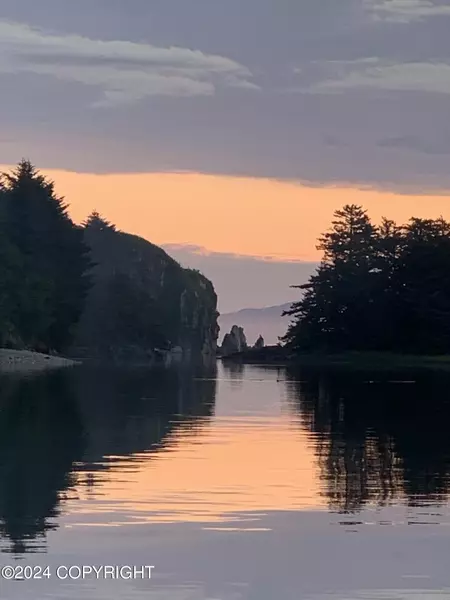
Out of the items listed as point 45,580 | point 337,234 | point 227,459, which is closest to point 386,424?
point 227,459

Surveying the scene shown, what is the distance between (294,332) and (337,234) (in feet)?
32.6

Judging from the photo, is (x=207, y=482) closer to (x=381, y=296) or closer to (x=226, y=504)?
(x=226, y=504)

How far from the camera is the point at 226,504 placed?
1367cm

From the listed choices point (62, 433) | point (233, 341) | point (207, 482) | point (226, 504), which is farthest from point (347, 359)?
point (226, 504)

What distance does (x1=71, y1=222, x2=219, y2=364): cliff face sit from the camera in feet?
387

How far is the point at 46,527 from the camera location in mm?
11766

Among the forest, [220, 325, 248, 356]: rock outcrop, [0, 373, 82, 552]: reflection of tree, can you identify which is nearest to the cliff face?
the forest

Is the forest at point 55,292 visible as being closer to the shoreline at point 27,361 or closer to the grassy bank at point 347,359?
the shoreline at point 27,361

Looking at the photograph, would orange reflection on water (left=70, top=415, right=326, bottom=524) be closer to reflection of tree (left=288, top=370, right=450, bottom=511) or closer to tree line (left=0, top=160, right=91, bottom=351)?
reflection of tree (left=288, top=370, right=450, bottom=511)

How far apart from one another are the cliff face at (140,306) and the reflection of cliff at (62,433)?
54126 millimetres

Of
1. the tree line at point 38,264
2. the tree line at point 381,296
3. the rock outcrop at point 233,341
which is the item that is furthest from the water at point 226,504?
Answer: the rock outcrop at point 233,341

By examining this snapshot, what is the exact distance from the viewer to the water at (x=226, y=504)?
995 centimetres

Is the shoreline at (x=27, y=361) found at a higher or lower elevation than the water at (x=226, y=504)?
higher

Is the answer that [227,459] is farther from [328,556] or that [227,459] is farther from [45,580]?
[45,580]
